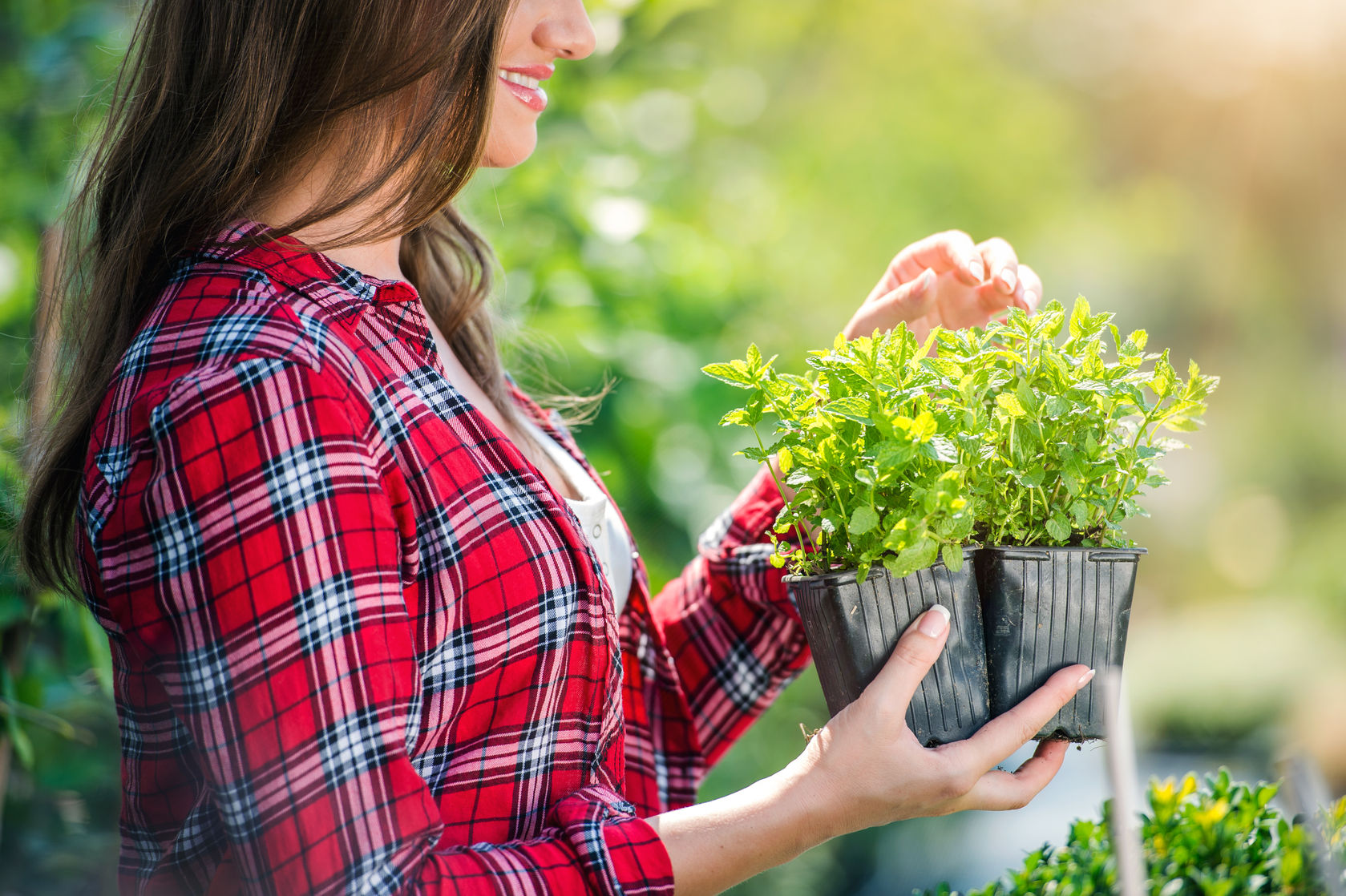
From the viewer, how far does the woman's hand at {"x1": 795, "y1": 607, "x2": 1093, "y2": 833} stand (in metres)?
0.73

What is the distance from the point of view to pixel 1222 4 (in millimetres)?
17828

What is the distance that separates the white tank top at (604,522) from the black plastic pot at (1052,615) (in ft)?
1.16

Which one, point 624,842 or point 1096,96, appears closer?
point 624,842

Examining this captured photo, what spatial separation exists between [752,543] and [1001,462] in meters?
0.39


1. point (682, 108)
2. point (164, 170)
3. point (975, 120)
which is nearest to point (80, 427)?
point (164, 170)

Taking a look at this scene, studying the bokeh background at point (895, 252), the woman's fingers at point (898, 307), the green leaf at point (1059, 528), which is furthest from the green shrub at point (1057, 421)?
the bokeh background at point (895, 252)

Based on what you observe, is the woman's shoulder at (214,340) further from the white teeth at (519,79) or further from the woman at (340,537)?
the white teeth at (519,79)

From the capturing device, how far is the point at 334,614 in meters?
0.64

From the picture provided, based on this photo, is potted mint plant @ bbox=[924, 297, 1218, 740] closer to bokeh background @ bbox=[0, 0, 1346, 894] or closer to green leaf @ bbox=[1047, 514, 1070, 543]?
green leaf @ bbox=[1047, 514, 1070, 543]

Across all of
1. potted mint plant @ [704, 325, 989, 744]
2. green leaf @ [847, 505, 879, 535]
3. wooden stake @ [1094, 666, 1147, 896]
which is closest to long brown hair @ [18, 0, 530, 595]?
potted mint plant @ [704, 325, 989, 744]

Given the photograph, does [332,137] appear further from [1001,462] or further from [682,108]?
[682,108]

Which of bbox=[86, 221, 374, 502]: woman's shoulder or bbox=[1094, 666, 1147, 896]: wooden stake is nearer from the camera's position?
bbox=[1094, 666, 1147, 896]: wooden stake

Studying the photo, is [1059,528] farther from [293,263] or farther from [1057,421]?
[293,263]

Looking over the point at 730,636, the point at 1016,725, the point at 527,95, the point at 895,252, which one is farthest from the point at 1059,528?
the point at 895,252
